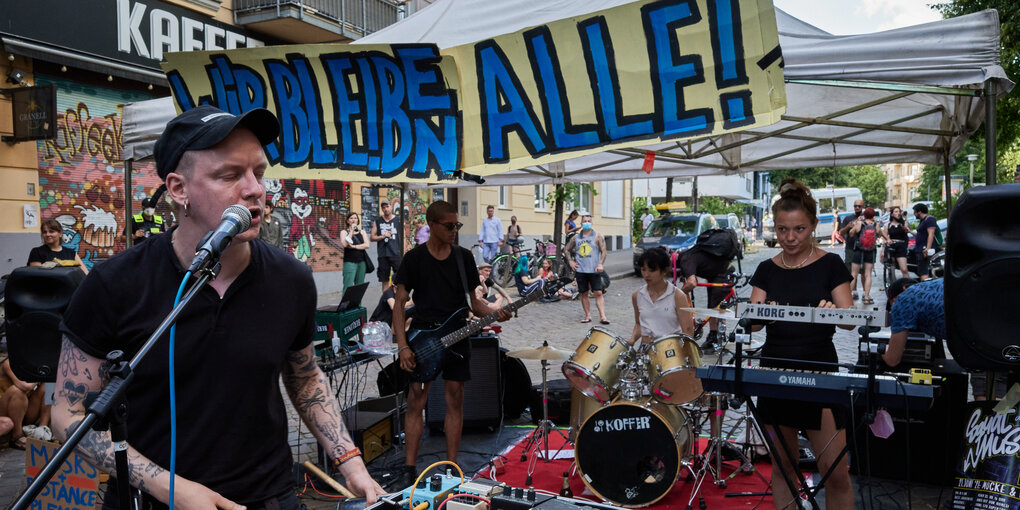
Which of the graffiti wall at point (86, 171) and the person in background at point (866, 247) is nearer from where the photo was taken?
the graffiti wall at point (86, 171)

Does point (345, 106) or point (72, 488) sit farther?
point (345, 106)

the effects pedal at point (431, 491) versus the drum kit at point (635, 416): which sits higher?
the effects pedal at point (431, 491)

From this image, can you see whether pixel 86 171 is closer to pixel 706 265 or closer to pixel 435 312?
pixel 435 312

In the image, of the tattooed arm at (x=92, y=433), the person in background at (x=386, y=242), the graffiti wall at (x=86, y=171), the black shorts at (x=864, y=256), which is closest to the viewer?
the tattooed arm at (x=92, y=433)

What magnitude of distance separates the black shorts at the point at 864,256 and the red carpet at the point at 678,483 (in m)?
10.7

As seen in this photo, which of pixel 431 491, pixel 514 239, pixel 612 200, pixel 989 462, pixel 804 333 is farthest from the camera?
pixel 612 200

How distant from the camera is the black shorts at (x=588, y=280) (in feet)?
42.1

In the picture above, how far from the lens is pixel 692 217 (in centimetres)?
2091

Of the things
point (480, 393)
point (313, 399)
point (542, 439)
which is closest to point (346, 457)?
point (313, 399)

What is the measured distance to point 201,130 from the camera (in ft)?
5.70

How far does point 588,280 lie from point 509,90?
8.53 meters

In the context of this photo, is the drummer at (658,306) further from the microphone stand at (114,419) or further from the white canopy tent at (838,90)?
the microphone stand at (114,419)

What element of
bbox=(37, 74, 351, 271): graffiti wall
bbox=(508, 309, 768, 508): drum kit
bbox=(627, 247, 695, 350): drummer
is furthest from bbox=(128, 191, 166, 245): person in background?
bbox=(508, 309, 768, 508): drum kit

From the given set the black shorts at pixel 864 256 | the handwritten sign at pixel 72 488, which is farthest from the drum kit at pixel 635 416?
the black shorts at pixel 864 256
